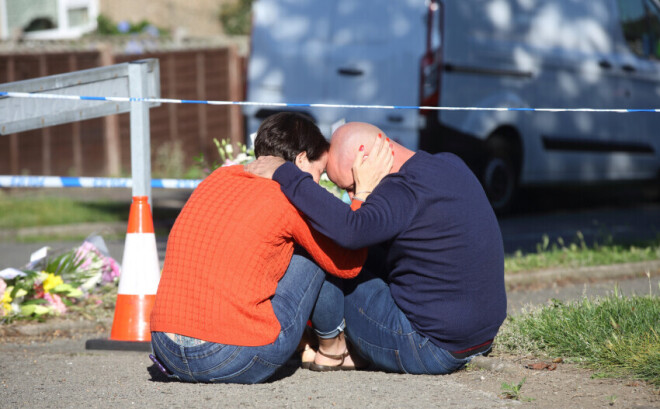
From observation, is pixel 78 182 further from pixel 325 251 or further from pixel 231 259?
pixel 325 251

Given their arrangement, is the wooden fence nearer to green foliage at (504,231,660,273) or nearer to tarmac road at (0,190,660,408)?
green foliage at (504,231,660,273)

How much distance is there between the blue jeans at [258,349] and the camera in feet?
10.4

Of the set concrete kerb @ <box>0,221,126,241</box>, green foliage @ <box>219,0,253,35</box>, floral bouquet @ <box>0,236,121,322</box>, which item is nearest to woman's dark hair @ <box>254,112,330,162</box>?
floral bouquet @ <box>0,236,121,322</box>

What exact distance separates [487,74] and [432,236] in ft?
17.7

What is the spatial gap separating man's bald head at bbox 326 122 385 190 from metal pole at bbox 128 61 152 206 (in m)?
1.30

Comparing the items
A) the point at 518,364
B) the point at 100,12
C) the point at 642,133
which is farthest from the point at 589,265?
the point at 100,12

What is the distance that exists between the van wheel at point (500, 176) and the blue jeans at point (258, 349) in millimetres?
5448

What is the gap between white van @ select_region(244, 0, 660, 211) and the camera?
26.3 feet

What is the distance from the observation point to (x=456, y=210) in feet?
10.6

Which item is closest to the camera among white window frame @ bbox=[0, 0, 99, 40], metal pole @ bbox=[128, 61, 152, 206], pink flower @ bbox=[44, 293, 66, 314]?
metal pole @ bbox=[128, 61, 152, 206]

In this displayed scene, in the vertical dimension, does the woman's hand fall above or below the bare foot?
above

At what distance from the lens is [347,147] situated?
3381mm

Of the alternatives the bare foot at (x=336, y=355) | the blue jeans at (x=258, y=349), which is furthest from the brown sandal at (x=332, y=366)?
the blue jeans at (x=258, y=349)

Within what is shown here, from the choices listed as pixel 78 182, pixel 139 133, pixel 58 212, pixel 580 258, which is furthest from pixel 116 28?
pixel 139 133
